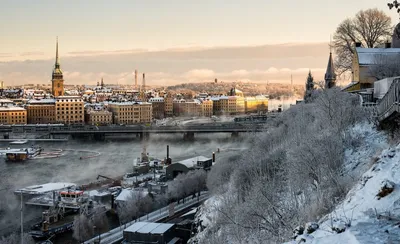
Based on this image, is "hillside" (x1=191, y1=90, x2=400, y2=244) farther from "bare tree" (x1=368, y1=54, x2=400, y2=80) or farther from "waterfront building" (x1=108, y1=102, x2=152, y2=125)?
"waterfront building" (x1=108, y1=102, x2=152, y2=125)

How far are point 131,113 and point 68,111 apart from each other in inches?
358

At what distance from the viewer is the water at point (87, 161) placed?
2016cm

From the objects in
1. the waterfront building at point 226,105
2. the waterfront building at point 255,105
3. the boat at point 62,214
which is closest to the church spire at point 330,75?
the boat at point 62,214

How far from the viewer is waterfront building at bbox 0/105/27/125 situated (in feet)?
214

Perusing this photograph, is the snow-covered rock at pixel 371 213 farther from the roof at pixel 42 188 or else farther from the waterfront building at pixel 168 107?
the waterfront building at pixel 168 107

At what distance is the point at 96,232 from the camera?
15180 millimetres

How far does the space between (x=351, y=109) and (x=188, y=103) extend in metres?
75.2

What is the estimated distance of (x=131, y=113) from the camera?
70.0 meters

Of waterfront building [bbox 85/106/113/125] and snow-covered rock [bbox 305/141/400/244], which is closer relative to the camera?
snow-covered rock [bbox 305/141/400/244]

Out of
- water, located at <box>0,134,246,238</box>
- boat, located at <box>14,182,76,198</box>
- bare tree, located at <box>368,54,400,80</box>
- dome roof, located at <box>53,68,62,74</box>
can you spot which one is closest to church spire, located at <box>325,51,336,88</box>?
water, located at <box>0,134,246,238</box>

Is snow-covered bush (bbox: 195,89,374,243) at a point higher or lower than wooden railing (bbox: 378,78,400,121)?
lower

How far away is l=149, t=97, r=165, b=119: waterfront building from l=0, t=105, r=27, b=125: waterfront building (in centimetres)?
2144

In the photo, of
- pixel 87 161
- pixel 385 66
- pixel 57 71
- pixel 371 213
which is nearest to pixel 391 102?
pixel 371 213

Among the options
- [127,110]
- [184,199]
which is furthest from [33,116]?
[184,199]
